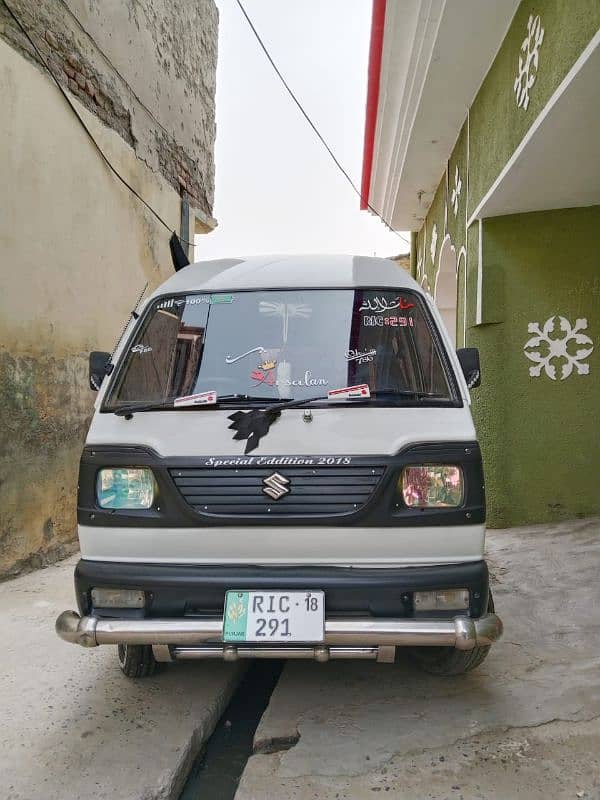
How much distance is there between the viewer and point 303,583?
8.57 feet

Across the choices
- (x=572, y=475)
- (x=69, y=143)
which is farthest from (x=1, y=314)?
(x=572, y=475)

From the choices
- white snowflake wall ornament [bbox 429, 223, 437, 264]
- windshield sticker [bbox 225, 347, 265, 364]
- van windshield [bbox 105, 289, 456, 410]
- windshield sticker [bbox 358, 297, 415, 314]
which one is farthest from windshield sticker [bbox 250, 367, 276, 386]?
white snowflake wall ornament [bbox 429, 223, 437, 264]

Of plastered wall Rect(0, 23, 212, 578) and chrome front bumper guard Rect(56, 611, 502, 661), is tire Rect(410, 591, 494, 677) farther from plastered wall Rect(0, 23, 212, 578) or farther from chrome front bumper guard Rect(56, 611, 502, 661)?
plastered wall Rect(0, 23, 212, 578)

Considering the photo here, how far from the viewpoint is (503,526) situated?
21.0ft

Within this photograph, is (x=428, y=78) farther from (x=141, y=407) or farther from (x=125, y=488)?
(x=125, y=488)

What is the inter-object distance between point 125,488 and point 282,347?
0.99 m

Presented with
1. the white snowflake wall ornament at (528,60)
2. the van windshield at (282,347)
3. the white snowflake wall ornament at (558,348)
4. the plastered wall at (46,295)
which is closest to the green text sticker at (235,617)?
the van windshield at (282,347)

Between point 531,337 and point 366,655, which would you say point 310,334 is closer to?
point 366,655

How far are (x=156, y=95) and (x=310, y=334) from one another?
6.29 meters

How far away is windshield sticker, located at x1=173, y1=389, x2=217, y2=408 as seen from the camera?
2.92 m

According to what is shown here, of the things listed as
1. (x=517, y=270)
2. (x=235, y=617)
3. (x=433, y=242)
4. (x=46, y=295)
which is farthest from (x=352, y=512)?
(x=433, y=242)

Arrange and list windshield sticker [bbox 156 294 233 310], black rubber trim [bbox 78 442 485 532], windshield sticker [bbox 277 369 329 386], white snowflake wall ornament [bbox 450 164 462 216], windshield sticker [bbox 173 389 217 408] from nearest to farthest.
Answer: black rubber trim [bbox 78 442 485 532]
windshield sticker [bbox 173 389 217 408]
windshield sticker [bbox 277 369 329 386]
windshield sticker [bbox 156 294 233 310]
white snowflake wall ornament [bbox 450 164 462 216]

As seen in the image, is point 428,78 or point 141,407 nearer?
point 141,407

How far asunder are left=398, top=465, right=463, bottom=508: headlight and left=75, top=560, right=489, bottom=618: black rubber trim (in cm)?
25
